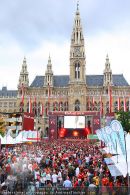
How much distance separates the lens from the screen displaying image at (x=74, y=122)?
84.7m

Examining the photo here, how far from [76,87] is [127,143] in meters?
86.8

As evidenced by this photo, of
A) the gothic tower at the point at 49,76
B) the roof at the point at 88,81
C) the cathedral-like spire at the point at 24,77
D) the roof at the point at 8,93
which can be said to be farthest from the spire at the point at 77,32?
the roof at the point at 8,93

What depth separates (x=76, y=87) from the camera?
334 feet

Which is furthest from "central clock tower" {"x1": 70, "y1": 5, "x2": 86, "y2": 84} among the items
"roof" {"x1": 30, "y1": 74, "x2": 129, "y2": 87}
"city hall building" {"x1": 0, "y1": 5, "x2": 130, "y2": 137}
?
"roof" {"x1": 30, "y1": 74, "x2": 129, "y2": 87}

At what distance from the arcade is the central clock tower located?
18628 mm

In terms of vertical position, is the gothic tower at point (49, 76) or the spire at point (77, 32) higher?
the spire at point (77, 32)

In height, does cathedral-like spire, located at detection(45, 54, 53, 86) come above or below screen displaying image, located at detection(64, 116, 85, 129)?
above

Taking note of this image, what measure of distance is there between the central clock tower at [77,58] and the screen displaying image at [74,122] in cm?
1938

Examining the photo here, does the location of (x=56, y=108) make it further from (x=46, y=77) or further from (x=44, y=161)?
(x=44, y=161)

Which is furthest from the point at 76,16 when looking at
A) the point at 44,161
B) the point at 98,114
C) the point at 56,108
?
the point at 44,161

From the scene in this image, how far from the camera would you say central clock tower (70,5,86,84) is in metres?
104

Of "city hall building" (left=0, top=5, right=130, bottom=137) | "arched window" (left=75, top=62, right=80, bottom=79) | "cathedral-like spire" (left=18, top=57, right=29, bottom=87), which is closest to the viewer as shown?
"city hall building" (left=0, top=5, right=130, bottom=137)

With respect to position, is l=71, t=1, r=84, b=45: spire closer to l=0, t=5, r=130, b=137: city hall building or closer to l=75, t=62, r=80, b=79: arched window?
l=0, t=5, r=130, b=137: city hall building

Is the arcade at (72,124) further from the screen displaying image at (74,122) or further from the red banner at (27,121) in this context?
the red banner at (27,121)
